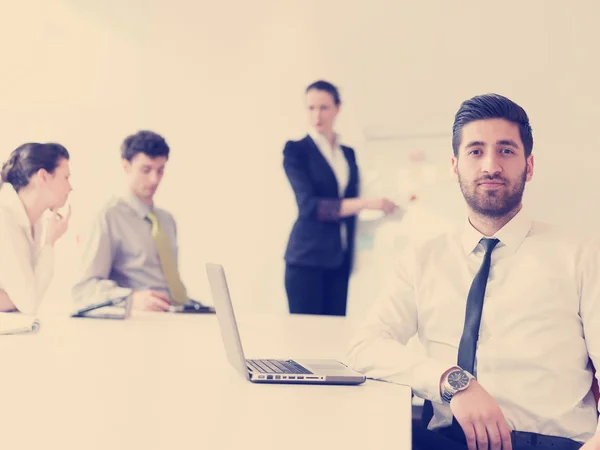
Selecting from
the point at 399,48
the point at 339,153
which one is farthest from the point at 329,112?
the point at 399,48

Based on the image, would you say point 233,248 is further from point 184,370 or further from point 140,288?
point 184,370

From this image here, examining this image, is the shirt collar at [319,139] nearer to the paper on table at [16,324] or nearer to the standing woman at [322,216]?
the standing woman at [322,216]

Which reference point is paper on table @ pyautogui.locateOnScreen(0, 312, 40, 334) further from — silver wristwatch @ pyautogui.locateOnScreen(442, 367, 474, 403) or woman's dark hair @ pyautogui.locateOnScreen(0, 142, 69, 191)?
silver wristwatch @ pyautogui.locateOnScreen(442, 367, 474, 403)

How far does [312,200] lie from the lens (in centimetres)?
363

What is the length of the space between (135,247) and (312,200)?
101cm

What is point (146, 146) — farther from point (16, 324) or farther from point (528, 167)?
point (528, 167)

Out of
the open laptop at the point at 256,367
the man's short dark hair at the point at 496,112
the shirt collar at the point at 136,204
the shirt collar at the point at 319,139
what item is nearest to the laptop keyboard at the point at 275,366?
the open laptop at the point at 256,367

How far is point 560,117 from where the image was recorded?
3.61m

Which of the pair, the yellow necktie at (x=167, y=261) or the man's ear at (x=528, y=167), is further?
the yellow necktie at (x=167, y=261)

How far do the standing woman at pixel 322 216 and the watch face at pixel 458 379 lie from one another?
2.18 m

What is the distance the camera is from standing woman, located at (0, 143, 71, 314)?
2322 mm

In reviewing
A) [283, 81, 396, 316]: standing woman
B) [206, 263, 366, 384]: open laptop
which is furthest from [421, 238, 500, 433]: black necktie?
[283, 81, 396, 316]: standing woman

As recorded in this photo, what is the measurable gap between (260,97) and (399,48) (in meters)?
0.84

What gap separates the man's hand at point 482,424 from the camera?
4.09ft
